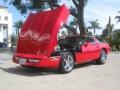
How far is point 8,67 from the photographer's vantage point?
12469 mm

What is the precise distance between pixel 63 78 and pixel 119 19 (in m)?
45.1

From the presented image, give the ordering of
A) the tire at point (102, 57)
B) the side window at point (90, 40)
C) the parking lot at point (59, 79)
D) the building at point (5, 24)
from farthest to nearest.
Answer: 1. the building at point (5, 24)
2. the tire at point (102, 57)
3. the side window at point (90, 40)
4. the parking lot at point (59, 79)

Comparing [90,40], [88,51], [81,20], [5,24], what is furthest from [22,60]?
[5,24]

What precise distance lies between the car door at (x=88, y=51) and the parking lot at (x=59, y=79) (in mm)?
431

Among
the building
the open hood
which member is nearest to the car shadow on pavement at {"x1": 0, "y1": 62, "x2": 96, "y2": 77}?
the open hood

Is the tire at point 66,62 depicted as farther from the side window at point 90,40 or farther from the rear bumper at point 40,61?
the side window at point 90,40

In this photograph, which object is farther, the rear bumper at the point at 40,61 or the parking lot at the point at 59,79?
the rear bumper at the point at 40,61

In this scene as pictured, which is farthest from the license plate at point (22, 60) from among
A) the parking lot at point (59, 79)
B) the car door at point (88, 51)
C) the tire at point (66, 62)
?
the car door at point (88, 51)

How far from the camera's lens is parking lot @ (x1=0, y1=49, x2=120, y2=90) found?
873 cm

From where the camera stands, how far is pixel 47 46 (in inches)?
424

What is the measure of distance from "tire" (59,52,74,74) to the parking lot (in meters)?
0.20

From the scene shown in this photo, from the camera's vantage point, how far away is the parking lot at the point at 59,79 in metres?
8.73

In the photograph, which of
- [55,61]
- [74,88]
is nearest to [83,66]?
[55,61]

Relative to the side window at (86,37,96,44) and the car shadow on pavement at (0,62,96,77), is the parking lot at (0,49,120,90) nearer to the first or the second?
the car shadow on pavement at (0,62,96,77)
